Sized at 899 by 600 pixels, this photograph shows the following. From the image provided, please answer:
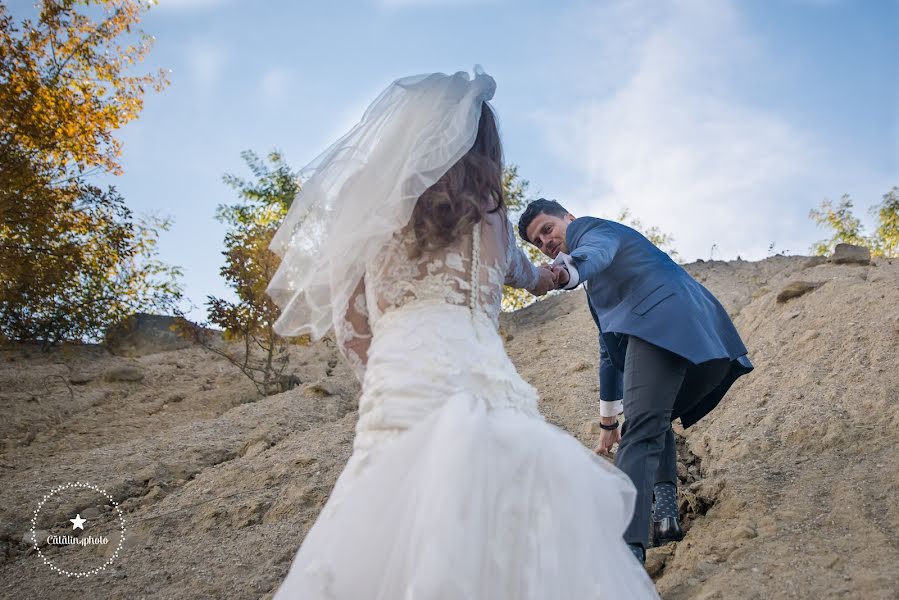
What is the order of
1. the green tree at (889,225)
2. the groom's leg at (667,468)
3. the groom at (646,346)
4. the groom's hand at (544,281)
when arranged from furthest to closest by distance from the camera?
1. the green tree at (889,225)
2. the groom's leg at (667,468)
3. the groom at (646,346)
4. the groom's hand at (544,281)

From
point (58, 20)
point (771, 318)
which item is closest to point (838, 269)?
point (771, 318)

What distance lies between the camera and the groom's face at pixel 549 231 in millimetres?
3631

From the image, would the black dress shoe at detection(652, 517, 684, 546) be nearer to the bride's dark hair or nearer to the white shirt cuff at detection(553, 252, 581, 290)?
the white shirt cuff at detection(553, 252, 581, 290)

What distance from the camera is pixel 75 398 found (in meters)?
8.06

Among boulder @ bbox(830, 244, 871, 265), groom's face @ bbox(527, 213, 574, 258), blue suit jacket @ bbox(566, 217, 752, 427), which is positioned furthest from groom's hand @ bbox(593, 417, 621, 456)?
boulder @ bbox(830, 244, 871, 265)

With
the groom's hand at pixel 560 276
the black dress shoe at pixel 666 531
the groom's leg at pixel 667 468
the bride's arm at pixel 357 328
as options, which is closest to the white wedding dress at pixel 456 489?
the bride's arm at pixel 357 328

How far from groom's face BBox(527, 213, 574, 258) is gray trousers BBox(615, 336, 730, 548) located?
32.3 inches

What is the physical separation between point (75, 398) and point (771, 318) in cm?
818

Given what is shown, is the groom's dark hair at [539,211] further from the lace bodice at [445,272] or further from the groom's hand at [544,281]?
the lace bodice at [445,272]

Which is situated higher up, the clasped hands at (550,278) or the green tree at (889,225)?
the green tree at (889,225)

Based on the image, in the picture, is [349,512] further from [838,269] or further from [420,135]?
[838,269]

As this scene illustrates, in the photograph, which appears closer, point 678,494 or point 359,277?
point 359,277

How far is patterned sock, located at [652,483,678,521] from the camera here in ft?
10.3
